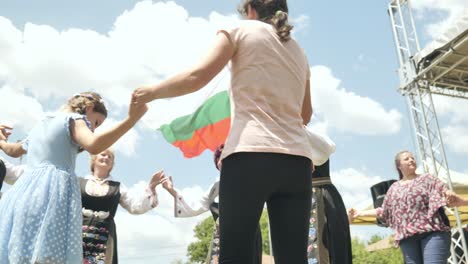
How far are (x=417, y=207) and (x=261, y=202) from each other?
2935 mm

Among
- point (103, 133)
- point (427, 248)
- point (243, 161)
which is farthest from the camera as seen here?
Result: point (427, 248)

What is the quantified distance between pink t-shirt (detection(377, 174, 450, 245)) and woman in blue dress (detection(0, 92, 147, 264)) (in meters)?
2.88

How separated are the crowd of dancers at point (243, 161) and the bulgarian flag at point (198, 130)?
3.85 m

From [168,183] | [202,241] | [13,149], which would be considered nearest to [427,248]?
[168,183]

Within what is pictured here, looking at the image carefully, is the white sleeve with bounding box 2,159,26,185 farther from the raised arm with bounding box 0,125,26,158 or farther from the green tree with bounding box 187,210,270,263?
the green tree with bounding box 187,210,270,263

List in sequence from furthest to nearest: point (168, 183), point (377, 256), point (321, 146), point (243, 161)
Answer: point (377, 256), point (168, 183), point (321, 146), point (243, 161)

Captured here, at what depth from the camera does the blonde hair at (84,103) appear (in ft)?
8.32

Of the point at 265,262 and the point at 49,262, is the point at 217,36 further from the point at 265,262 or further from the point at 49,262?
the point at 265,262

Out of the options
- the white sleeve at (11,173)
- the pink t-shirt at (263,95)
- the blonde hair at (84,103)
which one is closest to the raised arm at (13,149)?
the blonde hair at (84,103)

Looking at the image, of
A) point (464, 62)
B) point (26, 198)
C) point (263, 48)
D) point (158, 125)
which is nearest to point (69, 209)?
point (26, 198)

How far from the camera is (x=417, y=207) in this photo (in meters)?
4.20

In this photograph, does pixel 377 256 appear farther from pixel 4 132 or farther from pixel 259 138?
pixel 259 138

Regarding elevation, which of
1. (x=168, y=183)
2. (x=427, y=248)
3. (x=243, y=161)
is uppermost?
(x=168, y=183)

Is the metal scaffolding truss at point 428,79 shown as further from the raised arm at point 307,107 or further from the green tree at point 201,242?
the green tree at point 201,242
